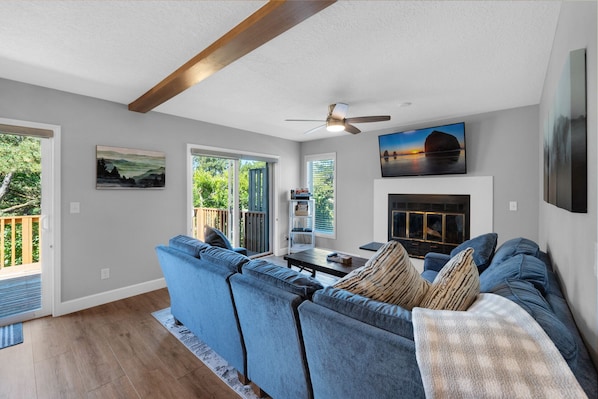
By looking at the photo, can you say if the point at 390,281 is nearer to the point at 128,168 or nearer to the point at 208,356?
the point at 208,356

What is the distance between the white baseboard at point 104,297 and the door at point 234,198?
3.43ft

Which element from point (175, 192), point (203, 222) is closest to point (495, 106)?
point (175, 192)

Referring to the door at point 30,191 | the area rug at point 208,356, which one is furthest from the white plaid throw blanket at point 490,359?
the door at point 30,191

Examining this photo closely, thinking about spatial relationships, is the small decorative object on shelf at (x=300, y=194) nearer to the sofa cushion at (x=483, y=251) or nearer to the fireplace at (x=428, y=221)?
the fireplace at (x=428, y=221)

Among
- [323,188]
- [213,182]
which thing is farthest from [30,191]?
[323,188]

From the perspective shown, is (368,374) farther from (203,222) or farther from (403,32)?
(203,222)

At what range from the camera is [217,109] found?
3564mm

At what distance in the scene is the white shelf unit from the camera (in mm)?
5336

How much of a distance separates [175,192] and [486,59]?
3757mm

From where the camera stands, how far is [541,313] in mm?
983

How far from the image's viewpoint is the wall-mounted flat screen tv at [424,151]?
3.80 m

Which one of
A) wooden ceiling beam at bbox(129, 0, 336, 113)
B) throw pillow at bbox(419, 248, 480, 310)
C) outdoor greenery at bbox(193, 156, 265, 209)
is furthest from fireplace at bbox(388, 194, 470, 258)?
wooden ceiling beam at bbox(129, 0, 336, 113)

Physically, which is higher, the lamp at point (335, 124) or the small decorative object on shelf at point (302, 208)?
the lamp at point (335, 124)

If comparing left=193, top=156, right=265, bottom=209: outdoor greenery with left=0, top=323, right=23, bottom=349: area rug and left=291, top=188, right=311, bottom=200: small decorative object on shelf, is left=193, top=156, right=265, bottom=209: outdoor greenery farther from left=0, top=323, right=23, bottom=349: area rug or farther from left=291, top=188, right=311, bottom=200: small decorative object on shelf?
left=0, top=323, right=23, bottom=349: area rug
